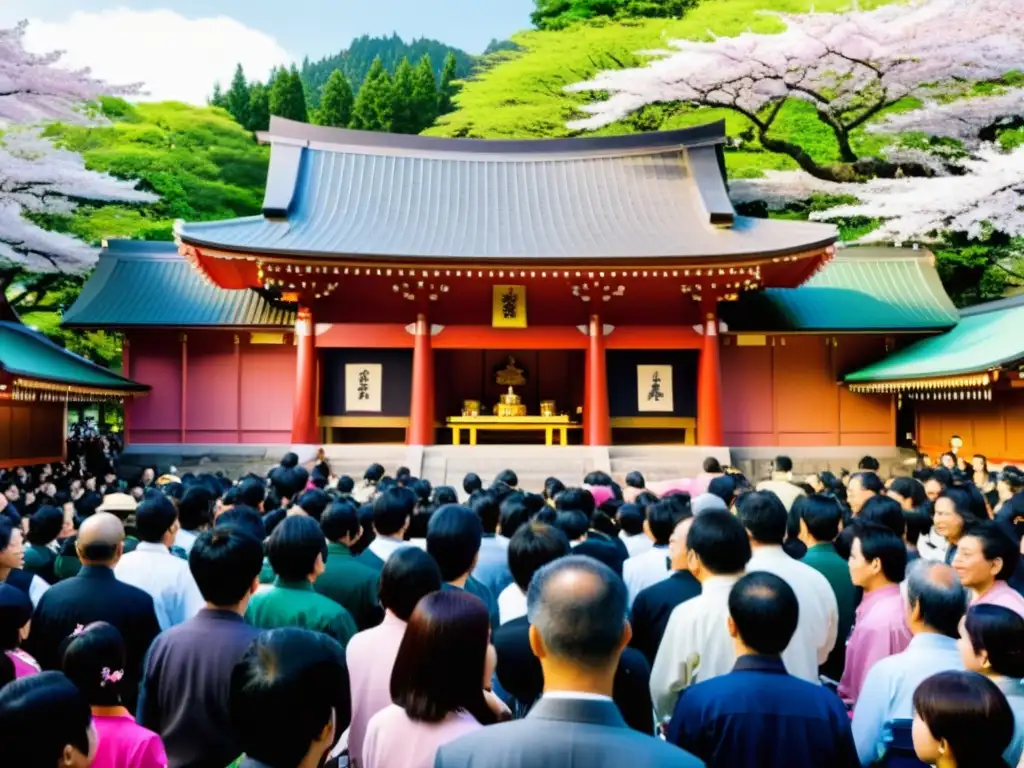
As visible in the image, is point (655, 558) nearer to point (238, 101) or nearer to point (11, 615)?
point (11, 615)

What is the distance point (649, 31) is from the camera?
31.4m

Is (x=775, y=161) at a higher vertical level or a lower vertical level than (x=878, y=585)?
higher

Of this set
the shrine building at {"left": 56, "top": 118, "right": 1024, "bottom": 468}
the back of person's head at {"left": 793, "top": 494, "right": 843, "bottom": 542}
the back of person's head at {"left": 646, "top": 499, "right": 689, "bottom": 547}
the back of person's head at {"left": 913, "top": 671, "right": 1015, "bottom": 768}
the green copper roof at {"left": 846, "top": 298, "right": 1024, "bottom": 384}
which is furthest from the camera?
the shrine building at {"left": 56, "top": 118, "right": 1024, "bottom": 468}

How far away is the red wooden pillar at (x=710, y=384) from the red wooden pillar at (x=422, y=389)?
17.5 ft

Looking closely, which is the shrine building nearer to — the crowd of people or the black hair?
the crowd of people

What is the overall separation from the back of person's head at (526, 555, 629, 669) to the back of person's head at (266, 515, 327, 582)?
6.25 feet

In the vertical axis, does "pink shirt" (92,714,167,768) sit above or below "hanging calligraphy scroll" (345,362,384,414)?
below

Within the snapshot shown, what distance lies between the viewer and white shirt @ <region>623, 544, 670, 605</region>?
4.88 meters

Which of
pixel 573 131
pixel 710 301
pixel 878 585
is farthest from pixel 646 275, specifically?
pixel 573 131

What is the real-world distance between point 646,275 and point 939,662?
12.7 metres

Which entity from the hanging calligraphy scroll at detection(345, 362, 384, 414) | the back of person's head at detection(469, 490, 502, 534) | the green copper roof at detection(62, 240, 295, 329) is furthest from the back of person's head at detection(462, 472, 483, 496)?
the green copper roof at detection(62, 240, 295, 329)

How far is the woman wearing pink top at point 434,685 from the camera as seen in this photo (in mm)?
2344

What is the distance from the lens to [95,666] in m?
2.62

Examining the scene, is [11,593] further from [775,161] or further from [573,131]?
[573,131]
